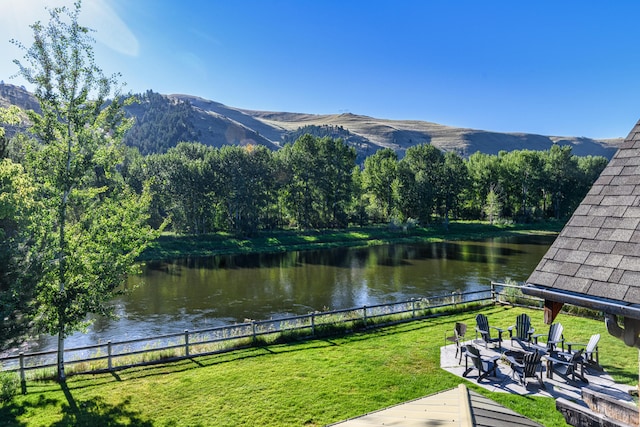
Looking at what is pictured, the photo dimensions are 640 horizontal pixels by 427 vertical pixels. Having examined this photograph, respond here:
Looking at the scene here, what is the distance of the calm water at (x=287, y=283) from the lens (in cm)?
2497

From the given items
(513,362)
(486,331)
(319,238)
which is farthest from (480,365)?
(319,238)

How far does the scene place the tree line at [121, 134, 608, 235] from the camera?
63125 mm

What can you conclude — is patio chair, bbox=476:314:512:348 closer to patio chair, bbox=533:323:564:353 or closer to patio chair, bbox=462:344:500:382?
patio chair, bbox=533:323:564:353

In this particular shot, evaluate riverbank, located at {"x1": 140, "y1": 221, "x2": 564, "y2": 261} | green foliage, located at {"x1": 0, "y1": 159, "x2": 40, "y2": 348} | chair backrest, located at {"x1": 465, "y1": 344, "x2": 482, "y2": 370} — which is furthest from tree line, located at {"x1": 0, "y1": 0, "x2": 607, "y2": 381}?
chair backrest, located at {"x1": 465, "y1": 344, "x2": 482, "y2": 370}

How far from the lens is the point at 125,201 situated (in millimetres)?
13688

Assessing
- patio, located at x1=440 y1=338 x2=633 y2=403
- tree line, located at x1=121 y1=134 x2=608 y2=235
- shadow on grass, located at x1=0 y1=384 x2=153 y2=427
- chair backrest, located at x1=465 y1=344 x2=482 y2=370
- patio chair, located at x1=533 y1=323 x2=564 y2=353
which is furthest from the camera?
tree line, located at x1=121 y1=134 x2=608 y2=235

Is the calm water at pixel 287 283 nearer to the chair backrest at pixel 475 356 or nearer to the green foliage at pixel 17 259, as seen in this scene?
the green foliage at pixel 17 259

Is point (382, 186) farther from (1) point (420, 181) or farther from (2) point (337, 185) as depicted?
(2) point (337, 185)

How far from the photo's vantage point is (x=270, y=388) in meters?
12.0

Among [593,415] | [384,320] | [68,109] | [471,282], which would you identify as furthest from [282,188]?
[593,415]

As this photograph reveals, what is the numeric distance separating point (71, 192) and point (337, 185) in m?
62.9

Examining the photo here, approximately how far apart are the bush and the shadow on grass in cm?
32

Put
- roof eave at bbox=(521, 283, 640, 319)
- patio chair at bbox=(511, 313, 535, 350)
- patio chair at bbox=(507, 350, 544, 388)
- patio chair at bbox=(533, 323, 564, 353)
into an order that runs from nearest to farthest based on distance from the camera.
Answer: roof eave at bbox=(521, 283, 640, 319), patio chair at bbox=(507, 350, 544, 388), patio chair at bbox=(533, 323, 564, 353), patio chair at bbox=(511, 313, 535, 350)

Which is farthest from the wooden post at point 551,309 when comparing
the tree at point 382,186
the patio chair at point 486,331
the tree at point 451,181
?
the tree at point 451,181
